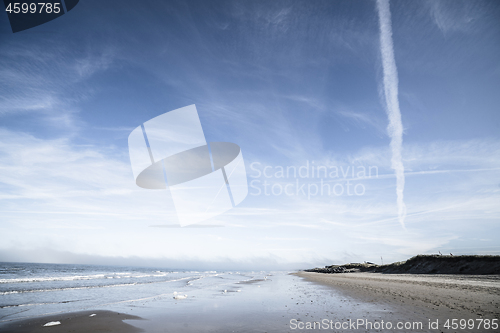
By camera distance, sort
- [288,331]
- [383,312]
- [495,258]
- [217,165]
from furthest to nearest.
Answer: [495,258] → [217,165] → [383,312] → [288,331]

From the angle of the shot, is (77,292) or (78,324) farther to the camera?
(77,292)

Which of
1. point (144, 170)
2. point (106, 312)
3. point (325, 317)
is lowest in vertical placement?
point (106, 312)

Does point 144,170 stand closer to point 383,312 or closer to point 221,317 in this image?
point 221,317

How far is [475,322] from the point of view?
7160 millimetres

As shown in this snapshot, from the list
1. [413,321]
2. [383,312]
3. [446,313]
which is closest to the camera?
[413,321]

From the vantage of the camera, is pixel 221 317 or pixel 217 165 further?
pixel 217 165

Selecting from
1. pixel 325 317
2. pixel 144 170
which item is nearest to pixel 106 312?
pixel 144 170

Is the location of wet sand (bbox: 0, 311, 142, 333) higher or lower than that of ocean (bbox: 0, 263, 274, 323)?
higher

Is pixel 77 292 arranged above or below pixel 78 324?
below

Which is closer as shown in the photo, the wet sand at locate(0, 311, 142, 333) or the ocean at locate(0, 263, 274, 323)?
the wet sand at locate(0, 311, 142, 333)

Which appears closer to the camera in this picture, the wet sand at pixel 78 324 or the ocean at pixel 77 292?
the wet sand at pixel 78 324

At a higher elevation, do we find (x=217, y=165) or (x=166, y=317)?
(x=217, y=165)

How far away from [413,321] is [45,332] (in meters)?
12.7

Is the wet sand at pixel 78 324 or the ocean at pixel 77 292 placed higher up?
the wet sand at pixel 78 324
